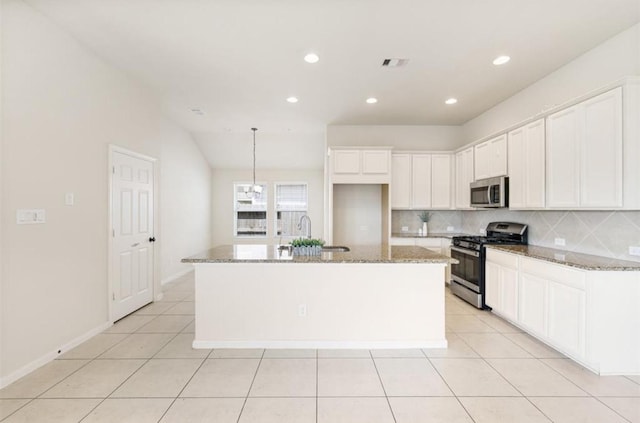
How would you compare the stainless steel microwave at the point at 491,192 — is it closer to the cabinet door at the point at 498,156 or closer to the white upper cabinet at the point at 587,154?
the cabinet door at the point at 498,156

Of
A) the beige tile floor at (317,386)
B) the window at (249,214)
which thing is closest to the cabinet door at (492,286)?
the beige tile floor at (317,386)

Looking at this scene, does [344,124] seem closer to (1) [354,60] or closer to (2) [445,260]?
(1) [354,60]

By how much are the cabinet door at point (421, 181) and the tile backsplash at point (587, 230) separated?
4.61ft

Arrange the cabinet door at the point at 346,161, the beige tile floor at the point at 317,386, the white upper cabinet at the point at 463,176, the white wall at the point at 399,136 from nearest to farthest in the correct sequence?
the beige tile floor at the point at 317,386, the white upper cabinet at the point at 463,176, the cabinet door at the point at 346,161, the white wall at the point at 399,136

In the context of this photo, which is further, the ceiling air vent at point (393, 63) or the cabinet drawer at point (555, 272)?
the ceiling air vent at point (393, 63)

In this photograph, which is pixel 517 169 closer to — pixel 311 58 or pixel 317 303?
pixel 311 58

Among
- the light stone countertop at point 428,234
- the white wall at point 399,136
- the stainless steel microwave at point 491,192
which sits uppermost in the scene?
the white wall at point 399,136

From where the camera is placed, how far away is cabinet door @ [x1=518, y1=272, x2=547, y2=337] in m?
3.00

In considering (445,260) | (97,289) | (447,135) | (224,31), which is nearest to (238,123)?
(224,31)

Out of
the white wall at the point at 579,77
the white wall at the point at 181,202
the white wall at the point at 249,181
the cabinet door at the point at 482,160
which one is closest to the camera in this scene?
the white wall at the point at 579,77

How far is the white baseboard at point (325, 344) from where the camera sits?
2992 mm

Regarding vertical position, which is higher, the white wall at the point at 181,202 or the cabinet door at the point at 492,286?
the white wall at the point at 181,202

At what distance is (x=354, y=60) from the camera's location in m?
3.30

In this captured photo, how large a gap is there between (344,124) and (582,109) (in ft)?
11.6
